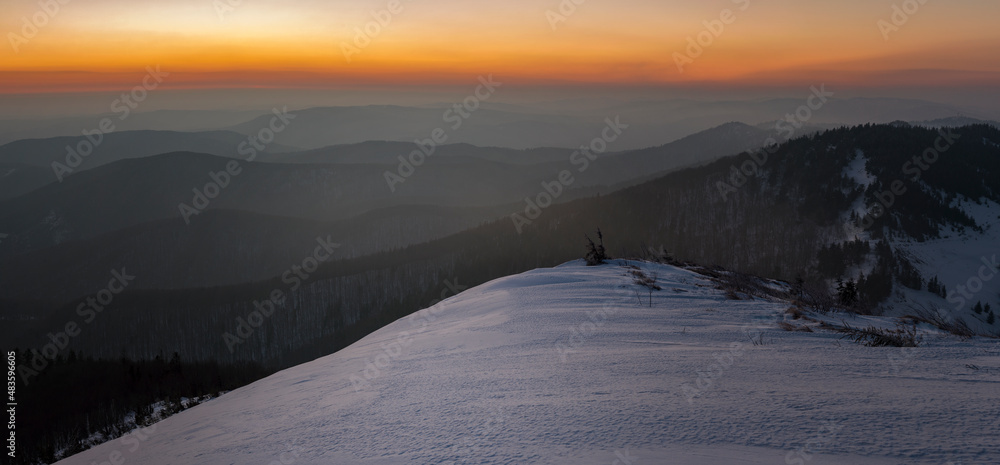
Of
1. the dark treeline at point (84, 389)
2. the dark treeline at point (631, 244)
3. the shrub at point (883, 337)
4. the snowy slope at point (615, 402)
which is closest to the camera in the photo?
the snowy slope at point (615, 402)

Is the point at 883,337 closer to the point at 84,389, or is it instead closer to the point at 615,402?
the point at 615,402

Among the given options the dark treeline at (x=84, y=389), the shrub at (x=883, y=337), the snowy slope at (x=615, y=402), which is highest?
the snowy slope at (x=615, y=402)

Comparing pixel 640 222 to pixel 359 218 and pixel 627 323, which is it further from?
pixel 359 218

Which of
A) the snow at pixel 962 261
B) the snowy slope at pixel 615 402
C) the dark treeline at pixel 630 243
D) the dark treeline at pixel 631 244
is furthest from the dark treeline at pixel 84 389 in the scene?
the snow at pixel 962 261

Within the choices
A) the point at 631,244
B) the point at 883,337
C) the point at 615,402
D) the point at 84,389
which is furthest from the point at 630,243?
the point at 615,402

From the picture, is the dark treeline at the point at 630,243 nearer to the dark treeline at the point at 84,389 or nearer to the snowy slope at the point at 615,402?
the dark treeline at the point at 84,389

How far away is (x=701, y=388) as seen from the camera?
3.67 metres

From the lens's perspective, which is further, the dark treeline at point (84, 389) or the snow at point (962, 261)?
the snow at point (962, 261)

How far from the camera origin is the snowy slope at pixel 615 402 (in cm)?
276

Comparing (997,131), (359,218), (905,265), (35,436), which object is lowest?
(905,265)

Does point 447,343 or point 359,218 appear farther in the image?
point 359,218

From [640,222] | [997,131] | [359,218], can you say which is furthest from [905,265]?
[359,218]

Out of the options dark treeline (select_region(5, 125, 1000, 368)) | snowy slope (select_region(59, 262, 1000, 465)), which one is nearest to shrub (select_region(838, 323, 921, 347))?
snowy slope (select_region(59, 262, 1000, 465))

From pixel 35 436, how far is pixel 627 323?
24.8 m
